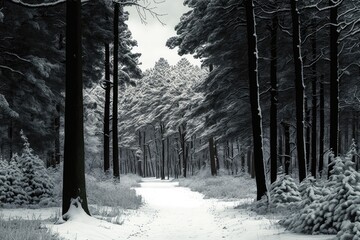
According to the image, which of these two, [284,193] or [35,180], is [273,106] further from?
[35,180]

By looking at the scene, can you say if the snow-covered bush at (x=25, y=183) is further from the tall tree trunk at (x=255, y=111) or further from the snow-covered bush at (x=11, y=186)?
the tall tree trunk at (x=255, y=111)

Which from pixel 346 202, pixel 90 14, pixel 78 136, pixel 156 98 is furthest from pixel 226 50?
pixel 156 98

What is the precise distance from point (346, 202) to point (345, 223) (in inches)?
23.9

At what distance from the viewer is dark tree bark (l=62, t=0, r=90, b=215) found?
8836 millimetres

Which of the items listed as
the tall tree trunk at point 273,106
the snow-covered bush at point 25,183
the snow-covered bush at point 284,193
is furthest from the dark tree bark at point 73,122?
the tall tree trunk at point 273,106

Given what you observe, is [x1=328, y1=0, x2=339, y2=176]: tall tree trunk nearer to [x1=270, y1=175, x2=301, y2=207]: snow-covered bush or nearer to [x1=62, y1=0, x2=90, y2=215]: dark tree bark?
[x1=270, y1=175, x2=301, y2=207]: snow-covered bush

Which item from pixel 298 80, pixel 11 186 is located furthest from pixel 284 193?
pixel 11 186

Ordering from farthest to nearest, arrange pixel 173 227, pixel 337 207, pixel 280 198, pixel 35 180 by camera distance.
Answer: pixel 35 180 < pixel 280 198 < pixel 173 227 < pixel 337 207

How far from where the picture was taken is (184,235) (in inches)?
338

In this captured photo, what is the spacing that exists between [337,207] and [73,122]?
18.8 feet

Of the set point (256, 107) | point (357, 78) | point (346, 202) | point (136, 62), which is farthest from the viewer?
point (136, 62)

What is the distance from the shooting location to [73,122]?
8.95 meters

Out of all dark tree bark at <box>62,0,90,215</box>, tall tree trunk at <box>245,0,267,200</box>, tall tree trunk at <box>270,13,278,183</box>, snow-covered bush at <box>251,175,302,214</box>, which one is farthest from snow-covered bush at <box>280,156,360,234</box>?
tall tree trunk at <box>270,13,278,183</box>

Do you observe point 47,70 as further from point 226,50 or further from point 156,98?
point 156,98
